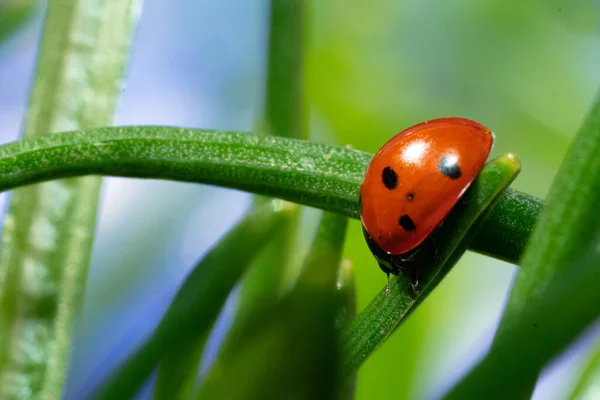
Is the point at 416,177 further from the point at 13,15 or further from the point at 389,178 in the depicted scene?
the point at 13,15

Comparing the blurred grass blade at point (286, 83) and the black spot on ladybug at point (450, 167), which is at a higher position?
the blurred grass blade at point (286, 83)

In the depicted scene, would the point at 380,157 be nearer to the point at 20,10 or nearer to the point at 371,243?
the point at 371,243

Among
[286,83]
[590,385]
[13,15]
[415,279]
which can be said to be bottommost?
[590,385]

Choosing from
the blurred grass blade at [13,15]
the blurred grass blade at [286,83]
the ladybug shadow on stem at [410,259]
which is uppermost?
the blurred grass blade at [13,15]

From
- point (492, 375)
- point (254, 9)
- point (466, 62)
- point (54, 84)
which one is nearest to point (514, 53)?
point (466, 62)

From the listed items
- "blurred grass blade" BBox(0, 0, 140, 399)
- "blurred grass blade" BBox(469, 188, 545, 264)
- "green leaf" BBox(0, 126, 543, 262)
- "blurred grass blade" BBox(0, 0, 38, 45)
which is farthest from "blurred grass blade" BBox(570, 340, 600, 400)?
"blurred grass blade" BBox(0, 0, 38, 45)

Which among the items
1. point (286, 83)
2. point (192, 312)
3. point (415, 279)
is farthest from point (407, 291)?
point (286, 83)

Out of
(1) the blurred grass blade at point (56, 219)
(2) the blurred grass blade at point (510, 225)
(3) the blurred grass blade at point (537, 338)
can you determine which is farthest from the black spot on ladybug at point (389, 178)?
(1) the blurred grass blade at point (56, 219)

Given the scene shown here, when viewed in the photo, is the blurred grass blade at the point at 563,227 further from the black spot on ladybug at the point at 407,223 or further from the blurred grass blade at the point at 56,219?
the blurred grass blade at the point at 56,219
